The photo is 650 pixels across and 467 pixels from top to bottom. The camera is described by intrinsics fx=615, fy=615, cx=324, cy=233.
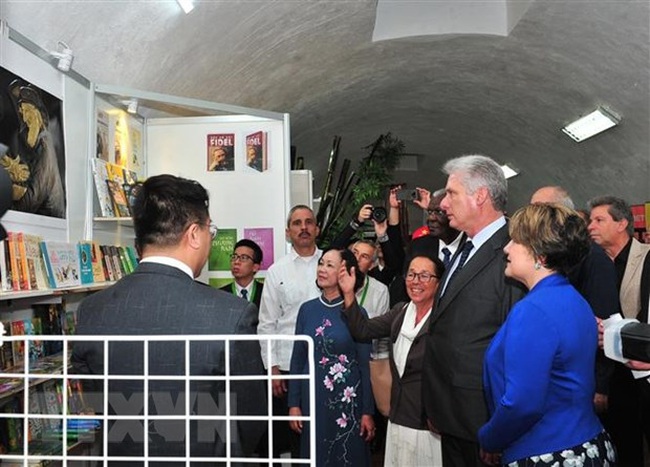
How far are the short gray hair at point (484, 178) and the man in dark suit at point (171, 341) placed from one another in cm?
110

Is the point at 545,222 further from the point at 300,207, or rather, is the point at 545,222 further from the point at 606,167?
the point at 606,167

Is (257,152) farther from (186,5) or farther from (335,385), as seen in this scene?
(335,385)

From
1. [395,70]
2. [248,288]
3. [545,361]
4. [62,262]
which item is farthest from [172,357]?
[395,70]

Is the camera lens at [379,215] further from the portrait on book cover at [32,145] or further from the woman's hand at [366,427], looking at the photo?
the portrait on book cover at [32,145]

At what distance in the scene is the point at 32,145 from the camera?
279cm

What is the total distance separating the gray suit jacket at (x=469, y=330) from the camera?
2037 mm

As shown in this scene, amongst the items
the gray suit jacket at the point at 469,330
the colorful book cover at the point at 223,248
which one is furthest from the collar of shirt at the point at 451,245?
the colorful book cover at the point at 223,248

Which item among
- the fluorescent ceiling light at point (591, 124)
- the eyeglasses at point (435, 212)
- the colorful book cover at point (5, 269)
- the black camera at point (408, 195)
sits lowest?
the colorful book cover at point (5, 269)

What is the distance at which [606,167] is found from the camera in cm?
792

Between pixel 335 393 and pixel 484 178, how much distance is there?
4.50ft

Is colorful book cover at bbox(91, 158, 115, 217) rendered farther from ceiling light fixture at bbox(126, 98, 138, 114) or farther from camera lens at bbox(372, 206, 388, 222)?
camera lens at bbox(372, 206, 388, 222)

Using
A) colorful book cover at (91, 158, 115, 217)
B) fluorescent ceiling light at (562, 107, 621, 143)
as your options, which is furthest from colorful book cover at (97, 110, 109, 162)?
fluorescent ceiling light at (562, 107, 621, 143)

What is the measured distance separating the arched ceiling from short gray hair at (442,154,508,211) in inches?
80.9

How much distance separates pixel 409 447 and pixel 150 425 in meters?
1.59
